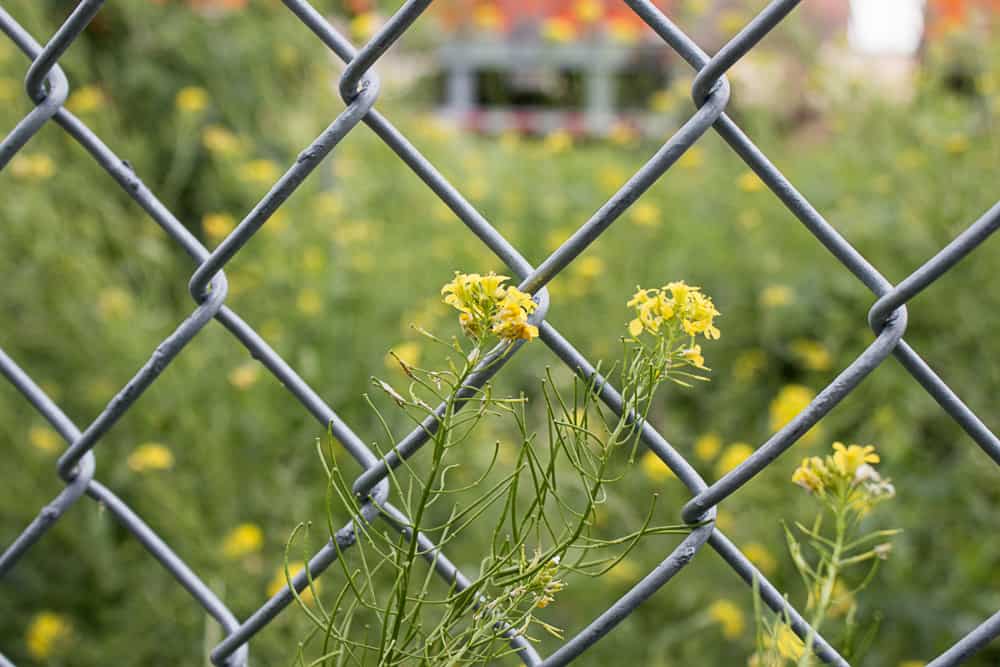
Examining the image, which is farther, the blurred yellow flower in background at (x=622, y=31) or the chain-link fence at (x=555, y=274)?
the blurred yellow flower in background at (x=622, y=31)

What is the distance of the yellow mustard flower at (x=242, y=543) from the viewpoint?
155 centimetres

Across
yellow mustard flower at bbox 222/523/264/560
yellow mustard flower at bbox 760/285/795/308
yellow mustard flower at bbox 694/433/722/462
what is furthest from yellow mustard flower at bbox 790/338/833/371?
yellow mustard flower at bbox 222/523/264/560

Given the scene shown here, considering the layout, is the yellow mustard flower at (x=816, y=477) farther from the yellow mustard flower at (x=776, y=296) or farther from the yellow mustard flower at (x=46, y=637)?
the yellow mustard flower at (x=776, y=296)

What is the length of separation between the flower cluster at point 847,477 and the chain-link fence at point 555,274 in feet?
0.11

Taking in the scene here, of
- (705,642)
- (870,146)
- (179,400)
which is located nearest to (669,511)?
(705,642)

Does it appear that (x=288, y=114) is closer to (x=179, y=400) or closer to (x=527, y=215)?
(x=527, y=215)

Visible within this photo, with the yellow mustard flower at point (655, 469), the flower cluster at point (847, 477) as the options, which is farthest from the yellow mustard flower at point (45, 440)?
the flower cluster at point (847, 477)

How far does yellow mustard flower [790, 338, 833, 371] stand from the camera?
201 cm

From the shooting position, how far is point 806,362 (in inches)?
85.7

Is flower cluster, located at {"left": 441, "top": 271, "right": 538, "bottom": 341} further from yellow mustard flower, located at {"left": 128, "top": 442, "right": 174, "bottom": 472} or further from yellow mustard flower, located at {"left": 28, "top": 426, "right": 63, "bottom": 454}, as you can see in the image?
yellow mustard flower, located at {"left": 28, "top": 426, "right": 63, "bottom": 454}

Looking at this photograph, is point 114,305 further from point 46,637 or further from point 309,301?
point 46,637

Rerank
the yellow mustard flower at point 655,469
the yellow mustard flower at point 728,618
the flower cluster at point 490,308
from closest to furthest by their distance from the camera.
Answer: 1. the flower cluster at point 490,308
2. the yellow mustard flower at point 728,618
3. the yellow mustard flower at point 655,469

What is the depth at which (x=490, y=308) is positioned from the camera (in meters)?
0.49

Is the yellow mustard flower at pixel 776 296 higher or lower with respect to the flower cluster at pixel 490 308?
lower
